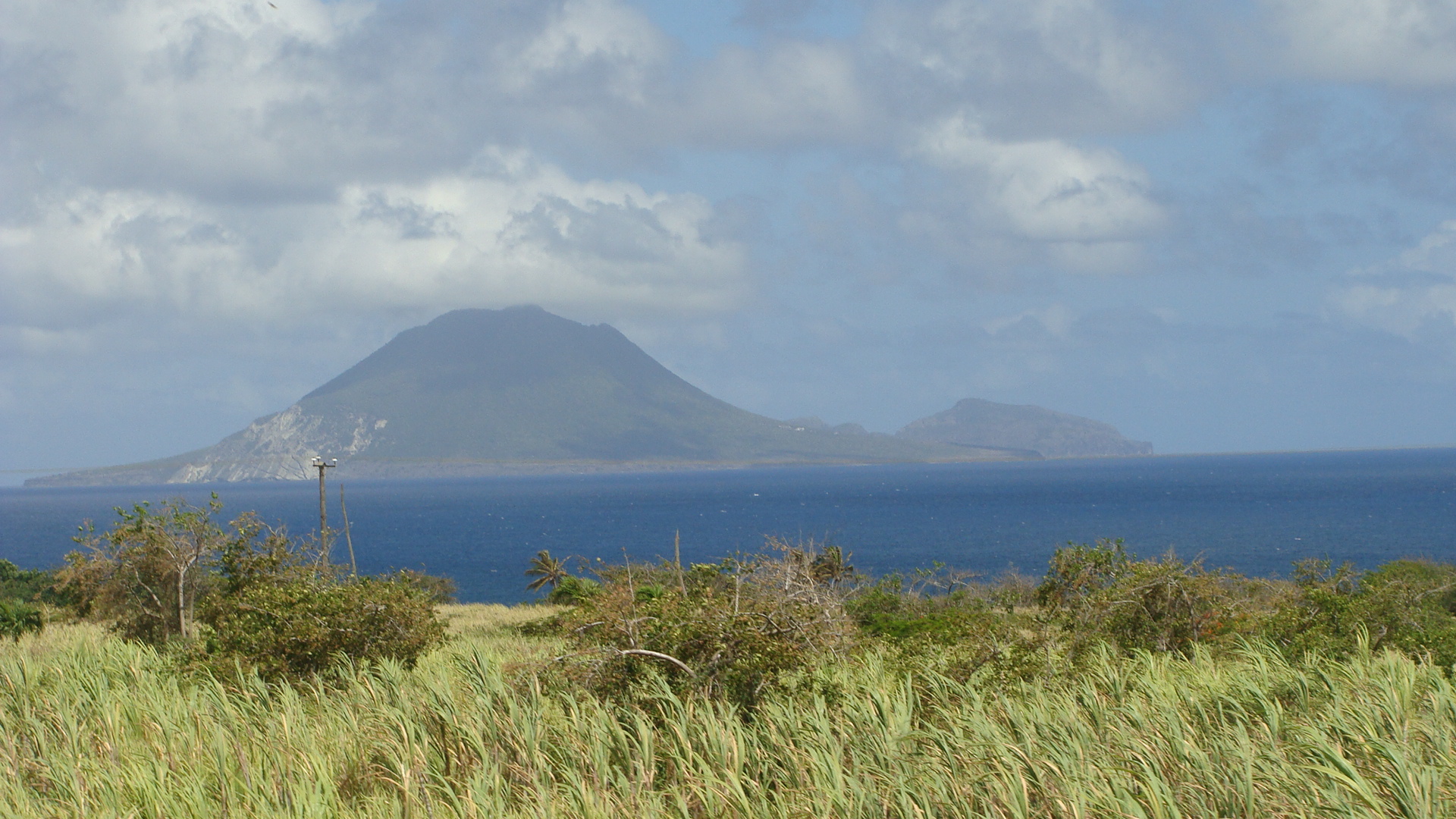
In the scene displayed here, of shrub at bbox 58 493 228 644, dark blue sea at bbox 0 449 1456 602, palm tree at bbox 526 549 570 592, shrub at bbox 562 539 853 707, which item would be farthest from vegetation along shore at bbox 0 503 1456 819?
palm tree at bbox 526 549 570 592

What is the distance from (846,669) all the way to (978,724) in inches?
113

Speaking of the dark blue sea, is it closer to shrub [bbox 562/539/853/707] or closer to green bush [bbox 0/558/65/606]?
green bush [bbox 0/558/65/606]

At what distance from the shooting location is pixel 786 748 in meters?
8.30

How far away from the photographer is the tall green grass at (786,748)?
23.1ft

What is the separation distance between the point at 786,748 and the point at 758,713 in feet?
4.40

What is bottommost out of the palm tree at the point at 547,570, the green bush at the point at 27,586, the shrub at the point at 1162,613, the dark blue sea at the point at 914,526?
the dark blue sea at the point at 914,526

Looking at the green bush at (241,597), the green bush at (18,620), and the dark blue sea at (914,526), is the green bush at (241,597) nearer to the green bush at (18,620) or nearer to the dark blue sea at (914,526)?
the green bush at (18,620)

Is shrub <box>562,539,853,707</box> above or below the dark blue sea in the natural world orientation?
above

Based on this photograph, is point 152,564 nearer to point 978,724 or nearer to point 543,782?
point 543,782

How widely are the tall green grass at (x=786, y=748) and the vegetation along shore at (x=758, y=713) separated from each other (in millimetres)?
37

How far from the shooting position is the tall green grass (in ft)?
23.1

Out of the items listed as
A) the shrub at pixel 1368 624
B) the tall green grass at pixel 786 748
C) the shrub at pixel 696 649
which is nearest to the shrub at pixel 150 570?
the tall green grass at pixel 786 748

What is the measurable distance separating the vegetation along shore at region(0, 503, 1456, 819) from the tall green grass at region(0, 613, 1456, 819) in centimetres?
4

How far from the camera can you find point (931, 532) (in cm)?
9394
